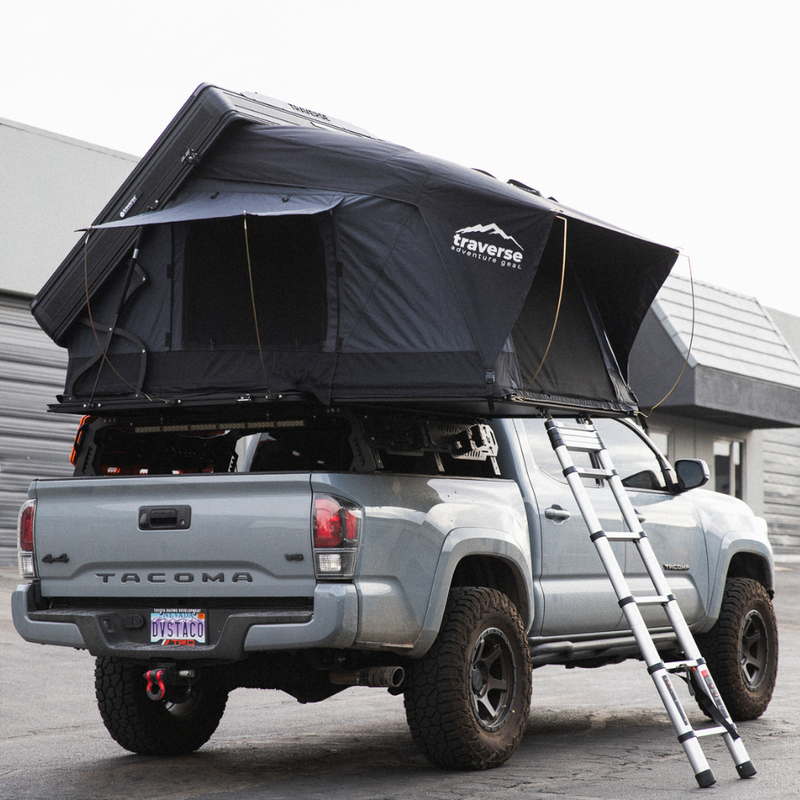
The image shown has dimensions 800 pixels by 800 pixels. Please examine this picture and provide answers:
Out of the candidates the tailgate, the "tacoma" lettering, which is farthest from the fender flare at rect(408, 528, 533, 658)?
the "tacoma" lettering

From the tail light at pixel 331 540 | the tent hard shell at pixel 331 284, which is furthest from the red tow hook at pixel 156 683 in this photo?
the tent hard shell at pixel 331 284

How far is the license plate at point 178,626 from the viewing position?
5531 millimetres

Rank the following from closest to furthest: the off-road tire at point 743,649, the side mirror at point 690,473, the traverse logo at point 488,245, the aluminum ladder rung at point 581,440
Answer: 1. the traverse logo at point 488,245
2. the aluminum ladder rung at point 581,440
3. the side mirror at point 690,473
4. the off-road tire at point 743,649

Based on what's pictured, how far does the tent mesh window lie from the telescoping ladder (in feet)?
4.67

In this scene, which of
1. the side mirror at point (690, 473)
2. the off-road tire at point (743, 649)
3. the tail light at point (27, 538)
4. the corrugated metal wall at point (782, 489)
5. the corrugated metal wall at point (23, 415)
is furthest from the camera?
the corrugated metal wall at point (782, 489)

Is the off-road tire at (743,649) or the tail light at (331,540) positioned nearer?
the tail light at (331,540)

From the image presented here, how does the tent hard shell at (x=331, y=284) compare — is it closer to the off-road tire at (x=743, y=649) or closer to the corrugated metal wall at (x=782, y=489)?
the off-road tire at (x=743, y=649)

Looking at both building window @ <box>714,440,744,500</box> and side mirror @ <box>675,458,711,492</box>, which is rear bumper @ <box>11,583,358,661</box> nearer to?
side mirror @ <box>675,458,711,492</box>

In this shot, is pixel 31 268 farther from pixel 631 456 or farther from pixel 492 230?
pixel 492 230

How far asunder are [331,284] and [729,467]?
2040 cm

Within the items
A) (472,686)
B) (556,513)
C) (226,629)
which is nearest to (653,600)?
(556,513)

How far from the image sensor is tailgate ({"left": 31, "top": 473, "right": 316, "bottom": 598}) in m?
5.38

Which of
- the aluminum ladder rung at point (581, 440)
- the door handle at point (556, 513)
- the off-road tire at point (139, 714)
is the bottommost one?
the off-road tire at point (139, 714)

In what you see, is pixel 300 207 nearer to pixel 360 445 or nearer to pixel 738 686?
pixel 360 445
